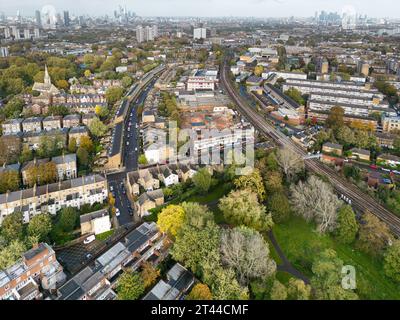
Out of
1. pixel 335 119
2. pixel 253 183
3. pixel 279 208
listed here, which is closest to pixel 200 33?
pixel 335 119

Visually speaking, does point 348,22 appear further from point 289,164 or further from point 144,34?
point 289,164

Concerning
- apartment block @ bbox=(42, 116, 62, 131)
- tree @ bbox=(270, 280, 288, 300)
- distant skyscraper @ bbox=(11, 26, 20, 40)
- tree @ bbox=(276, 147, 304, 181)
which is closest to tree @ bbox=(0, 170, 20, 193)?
apartment block @ bbox=(42, 116, 62, 131)

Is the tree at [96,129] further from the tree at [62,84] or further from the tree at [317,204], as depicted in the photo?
the tree at [317,204]

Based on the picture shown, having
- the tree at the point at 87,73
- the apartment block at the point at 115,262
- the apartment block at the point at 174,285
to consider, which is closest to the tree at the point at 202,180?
the apartment block at the point at 115,262

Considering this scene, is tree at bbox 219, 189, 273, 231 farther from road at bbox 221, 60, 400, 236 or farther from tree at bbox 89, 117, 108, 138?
tree at bbox 89, 117, 108, 138

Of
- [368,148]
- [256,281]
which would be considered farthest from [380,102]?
[256,281]
